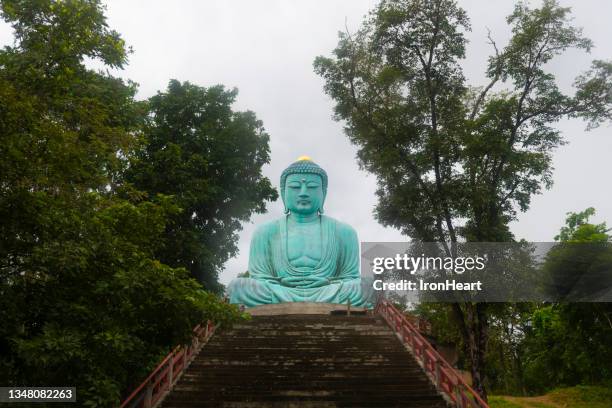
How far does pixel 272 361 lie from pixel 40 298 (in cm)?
500

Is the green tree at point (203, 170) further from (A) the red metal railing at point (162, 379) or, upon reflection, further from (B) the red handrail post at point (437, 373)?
(B) the red handrail post at point (437, 373)

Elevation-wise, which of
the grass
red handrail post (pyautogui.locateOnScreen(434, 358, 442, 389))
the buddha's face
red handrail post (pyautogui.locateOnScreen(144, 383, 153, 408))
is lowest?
the grass

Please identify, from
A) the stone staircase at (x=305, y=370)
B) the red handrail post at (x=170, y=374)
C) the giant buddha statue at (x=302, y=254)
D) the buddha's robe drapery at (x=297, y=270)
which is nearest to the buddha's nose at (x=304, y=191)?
the giant buddha statue at (x=302, y=254)

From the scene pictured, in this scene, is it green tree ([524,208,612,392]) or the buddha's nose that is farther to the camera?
the buddha's nose

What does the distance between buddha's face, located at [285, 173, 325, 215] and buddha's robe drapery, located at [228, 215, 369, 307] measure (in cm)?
50

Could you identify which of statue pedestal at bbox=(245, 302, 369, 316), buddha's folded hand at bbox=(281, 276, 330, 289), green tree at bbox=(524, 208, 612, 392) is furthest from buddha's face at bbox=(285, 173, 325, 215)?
green tree at bbox=(524, 208, 612, 392)

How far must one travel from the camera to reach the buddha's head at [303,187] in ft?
60.6

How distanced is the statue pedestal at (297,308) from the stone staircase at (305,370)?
263 centimetres

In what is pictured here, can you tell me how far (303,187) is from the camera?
728 inches

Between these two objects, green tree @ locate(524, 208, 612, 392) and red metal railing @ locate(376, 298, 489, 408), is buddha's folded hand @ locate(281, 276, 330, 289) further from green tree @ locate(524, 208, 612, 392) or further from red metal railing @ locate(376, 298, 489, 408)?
green tree @ locate(524, 208, 612, 392)

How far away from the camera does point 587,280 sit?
1520 cm

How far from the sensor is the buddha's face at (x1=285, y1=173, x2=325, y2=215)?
18469 mm

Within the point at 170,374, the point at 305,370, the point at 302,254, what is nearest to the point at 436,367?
the point at 305,370

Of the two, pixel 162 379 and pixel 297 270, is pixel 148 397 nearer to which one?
pixel 162 379
